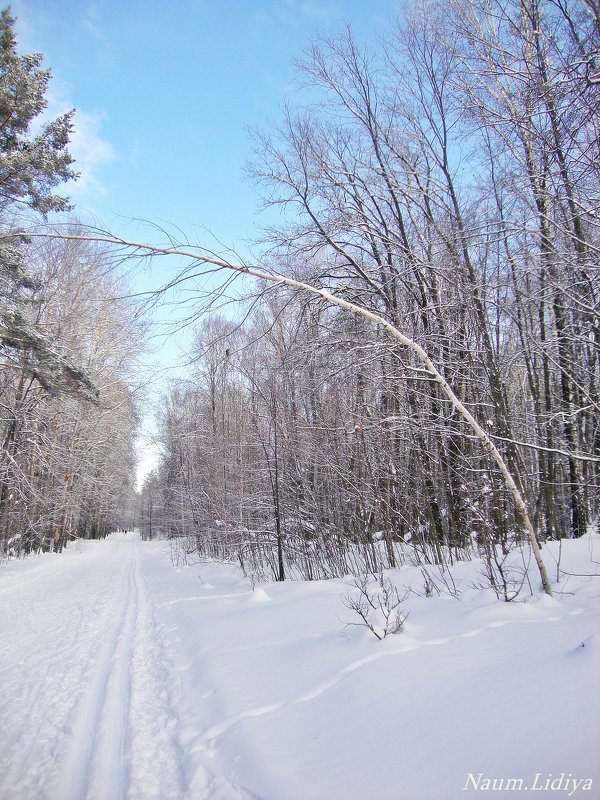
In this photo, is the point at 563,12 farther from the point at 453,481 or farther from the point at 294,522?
the point at 294,522

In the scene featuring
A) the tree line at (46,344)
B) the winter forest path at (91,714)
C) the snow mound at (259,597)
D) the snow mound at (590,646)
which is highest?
the tree line at (46,344)

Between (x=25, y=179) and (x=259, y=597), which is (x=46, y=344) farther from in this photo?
(x=259, y=597)

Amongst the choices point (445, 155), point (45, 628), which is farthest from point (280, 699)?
point (445, 155)

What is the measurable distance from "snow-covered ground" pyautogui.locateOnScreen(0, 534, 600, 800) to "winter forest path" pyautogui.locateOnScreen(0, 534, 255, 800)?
16 millimetres

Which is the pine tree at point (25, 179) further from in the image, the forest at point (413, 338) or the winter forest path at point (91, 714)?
the winter forest path at point (91, 714)

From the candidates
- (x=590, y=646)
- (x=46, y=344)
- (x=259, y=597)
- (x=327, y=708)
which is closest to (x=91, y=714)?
(x=327, y=708)

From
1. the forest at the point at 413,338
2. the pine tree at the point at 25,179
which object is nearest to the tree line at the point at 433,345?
the forest at the point at 413,338

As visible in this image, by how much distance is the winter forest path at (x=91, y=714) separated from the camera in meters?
2.27

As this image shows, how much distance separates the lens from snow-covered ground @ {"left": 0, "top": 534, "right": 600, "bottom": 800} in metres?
1.89

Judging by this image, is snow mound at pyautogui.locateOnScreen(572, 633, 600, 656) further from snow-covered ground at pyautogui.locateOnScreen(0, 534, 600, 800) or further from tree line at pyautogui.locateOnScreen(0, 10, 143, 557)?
tree line at pyautogui.locateOnScreen(0, 10, 143, 557)

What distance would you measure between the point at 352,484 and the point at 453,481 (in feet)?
6.41

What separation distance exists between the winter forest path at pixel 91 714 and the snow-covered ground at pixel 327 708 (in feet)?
0.05

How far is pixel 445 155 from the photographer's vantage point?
834cm

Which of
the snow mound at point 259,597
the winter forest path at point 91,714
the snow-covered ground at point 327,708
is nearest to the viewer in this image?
the snow-covered ground at point 327,708
